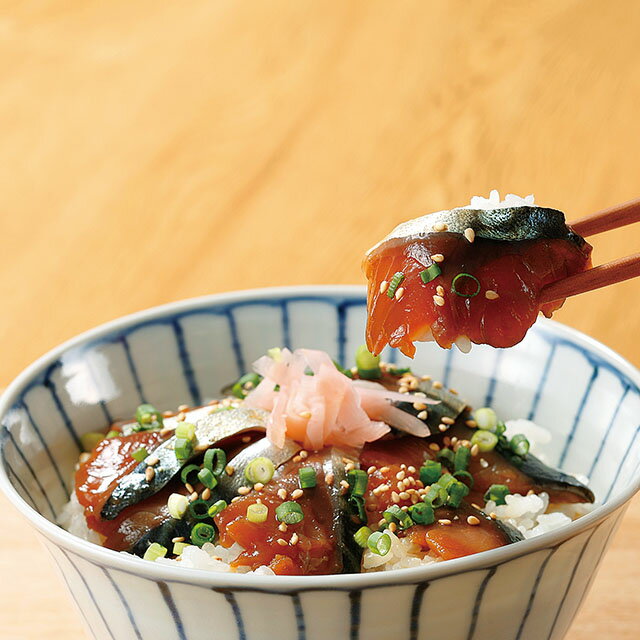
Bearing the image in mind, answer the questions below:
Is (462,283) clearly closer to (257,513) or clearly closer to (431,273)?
(431,273)

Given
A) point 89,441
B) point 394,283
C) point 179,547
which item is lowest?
point 89,441

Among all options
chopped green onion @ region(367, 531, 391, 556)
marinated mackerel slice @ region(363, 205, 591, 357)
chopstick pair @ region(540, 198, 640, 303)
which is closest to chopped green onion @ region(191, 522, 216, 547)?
chopped green onion @ region(367, 531, 391, 556)

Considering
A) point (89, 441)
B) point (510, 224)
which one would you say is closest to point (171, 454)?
point (89, 441)

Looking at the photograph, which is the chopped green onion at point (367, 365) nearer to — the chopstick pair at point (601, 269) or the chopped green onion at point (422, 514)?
the chopped green onion at point (422, 514)

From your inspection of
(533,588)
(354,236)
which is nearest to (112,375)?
(533,588)

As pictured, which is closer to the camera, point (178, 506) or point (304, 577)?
point (304, 577)

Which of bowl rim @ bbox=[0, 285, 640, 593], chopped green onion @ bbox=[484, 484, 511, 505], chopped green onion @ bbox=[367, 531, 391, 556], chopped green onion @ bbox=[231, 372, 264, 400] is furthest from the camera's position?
chopped green onion @ bbox=[231, 372, 264, 400]

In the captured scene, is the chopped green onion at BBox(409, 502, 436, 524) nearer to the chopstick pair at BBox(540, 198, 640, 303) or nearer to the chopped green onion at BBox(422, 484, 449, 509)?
the chopped green onion at BBox(422, 484, 449, 509)
